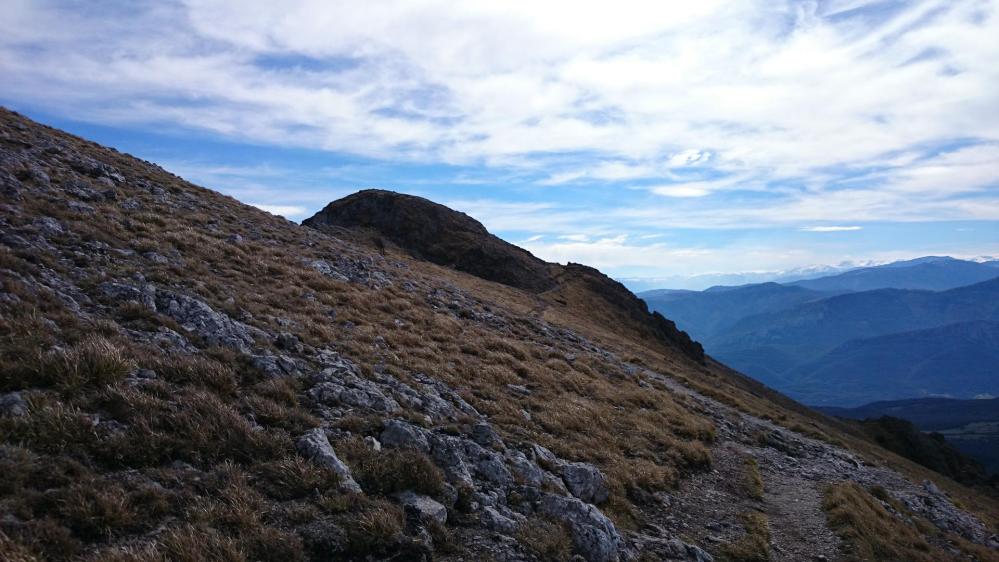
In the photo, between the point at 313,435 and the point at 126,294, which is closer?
the point at 313,435

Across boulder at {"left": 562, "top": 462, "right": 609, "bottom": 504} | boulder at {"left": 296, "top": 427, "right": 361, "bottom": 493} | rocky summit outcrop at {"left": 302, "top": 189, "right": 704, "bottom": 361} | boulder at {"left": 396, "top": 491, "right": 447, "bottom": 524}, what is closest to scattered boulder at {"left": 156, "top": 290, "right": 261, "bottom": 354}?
boulder at {"left": 296, "top": 427, "right": 361, "bottom": 493}

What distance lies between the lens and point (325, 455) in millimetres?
9031

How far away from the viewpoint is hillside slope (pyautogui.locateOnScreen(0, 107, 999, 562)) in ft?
23.8

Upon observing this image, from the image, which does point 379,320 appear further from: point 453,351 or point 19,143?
point 19,143

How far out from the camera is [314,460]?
892cm

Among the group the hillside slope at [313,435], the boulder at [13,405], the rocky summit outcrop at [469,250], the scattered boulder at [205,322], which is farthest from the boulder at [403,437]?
the rocky summit outcrop at [469,250]

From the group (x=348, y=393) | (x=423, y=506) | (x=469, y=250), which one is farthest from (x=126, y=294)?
(x=469, y=250)

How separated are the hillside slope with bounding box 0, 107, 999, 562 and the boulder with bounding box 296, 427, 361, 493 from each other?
0.04 m

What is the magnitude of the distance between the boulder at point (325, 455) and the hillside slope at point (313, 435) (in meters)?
0.04

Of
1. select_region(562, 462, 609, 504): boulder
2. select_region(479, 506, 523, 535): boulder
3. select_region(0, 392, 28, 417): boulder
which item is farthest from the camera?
select_region(562, 462, 609, 504): boulder

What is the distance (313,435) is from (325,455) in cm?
71

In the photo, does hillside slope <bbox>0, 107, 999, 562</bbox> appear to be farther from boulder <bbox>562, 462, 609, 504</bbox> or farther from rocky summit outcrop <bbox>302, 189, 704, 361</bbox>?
rocky summit outcrop <bbox>302, 189, 704, 361</bbox>

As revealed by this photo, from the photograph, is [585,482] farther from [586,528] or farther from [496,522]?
[496,522]

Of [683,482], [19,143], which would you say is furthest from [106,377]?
[19,143]
